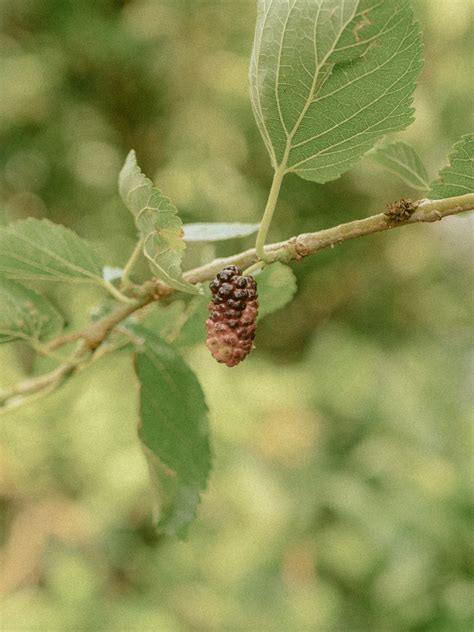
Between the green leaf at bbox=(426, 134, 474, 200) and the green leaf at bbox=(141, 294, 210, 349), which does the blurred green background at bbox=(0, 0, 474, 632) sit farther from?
the green leaf at bbox=(426, 134, 474, 200)

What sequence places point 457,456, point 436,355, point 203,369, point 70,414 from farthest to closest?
point 436,355 → point 203,369 → point 70,414 → point 457,456

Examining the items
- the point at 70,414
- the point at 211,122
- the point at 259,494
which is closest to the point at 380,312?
the point at 211,122

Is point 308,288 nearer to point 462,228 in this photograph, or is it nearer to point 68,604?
point 462,228

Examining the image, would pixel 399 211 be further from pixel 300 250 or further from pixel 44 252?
pixel 44 252

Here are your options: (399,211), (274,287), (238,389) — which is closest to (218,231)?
(274,287)

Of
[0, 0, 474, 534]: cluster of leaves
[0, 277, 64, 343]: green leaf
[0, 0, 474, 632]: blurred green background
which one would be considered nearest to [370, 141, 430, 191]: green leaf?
[0, 0, 474, 534]: cluster of leaves

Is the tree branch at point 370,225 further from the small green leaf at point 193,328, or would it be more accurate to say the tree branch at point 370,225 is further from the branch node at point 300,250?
the small green leaf at point 193,328

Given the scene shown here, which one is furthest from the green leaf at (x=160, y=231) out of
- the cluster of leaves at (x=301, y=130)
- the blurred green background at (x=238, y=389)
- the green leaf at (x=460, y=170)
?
the blurred green background at (x=238, y=389)
